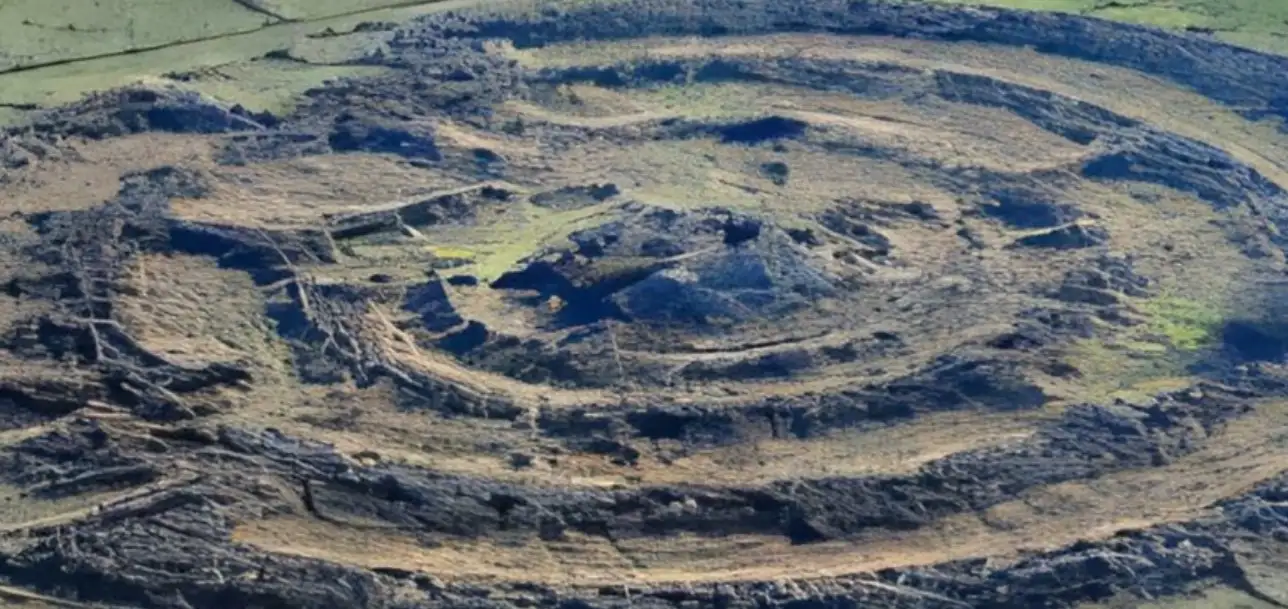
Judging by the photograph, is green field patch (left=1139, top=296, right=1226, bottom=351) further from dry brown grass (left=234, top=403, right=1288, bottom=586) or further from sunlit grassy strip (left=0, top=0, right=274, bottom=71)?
sunlit grassy strip (left=0, top=0, right=274, bottom=71)

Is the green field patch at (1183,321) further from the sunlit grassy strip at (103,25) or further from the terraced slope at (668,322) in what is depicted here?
the sunlit grassy strip at (103,25)

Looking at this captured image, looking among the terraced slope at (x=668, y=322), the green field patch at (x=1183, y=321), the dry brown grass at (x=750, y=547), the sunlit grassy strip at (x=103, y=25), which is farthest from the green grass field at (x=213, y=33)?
the dry brown grass at (x=750, y=547)

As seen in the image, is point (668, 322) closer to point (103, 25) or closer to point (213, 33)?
point (213, 33)

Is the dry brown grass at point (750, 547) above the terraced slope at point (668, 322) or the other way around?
the other way around

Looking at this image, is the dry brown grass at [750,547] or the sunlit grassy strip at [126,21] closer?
the dry brown grass at [750,547]

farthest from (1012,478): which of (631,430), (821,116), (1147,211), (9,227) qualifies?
(9,227)

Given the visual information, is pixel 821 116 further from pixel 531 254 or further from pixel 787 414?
pixel 787 414

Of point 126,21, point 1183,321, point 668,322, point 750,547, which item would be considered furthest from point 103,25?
point 1183,321

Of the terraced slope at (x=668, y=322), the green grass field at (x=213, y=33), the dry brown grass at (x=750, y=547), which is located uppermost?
the green grass field at (x=213, y=33)
